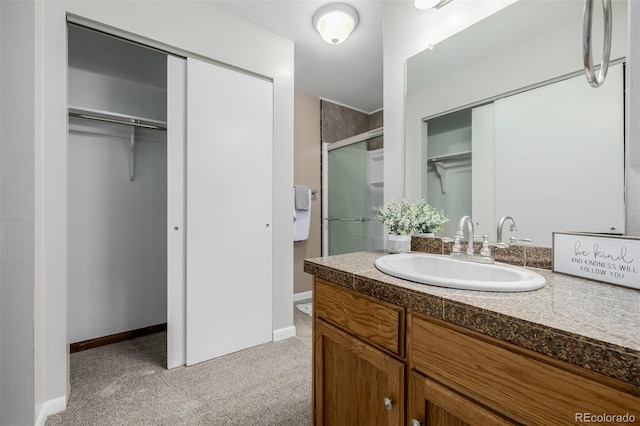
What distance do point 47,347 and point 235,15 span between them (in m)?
2.32

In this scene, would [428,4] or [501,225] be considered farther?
[428,4]

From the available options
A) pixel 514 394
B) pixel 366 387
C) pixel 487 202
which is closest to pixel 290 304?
pixel 366 387

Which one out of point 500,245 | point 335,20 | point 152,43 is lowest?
point 500,245

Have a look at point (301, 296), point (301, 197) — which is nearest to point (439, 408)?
point (301, 197)

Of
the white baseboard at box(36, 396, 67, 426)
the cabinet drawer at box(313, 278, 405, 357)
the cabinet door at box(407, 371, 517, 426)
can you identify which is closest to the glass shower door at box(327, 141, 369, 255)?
the cabinet drawer at box(313, 278, 405, 357)

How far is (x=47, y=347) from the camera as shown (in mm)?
1458

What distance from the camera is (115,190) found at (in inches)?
91.1

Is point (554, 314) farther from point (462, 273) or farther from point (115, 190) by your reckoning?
point (115, 190)

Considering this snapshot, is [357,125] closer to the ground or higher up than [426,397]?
higher up

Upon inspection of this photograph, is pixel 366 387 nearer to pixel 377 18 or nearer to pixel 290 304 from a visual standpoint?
pixel 290 304

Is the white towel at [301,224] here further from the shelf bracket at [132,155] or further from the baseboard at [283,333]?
the shelf bracket at [132,155]

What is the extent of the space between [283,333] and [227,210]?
1.10 m

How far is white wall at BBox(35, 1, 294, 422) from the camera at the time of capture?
146cm

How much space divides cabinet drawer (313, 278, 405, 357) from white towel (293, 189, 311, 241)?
1.88 m
